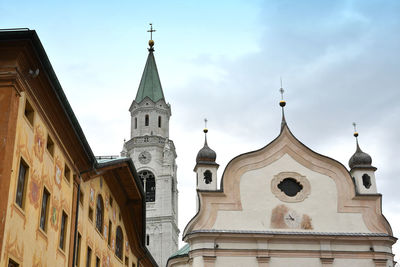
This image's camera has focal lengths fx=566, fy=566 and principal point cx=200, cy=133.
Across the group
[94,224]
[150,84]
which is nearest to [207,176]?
[94,224]

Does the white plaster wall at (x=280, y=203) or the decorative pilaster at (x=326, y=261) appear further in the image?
the white plaster wall at (x=280, y=203)

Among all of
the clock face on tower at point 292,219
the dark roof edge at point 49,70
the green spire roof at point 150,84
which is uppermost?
the green spire roof at point 150,84

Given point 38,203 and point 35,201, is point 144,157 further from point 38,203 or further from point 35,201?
point 35,201

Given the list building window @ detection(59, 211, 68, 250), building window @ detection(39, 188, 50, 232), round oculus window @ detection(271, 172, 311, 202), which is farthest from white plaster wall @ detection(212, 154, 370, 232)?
building window @ detection(39, 188, 50, 232)

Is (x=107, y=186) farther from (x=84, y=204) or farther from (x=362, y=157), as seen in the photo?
(x=362, y=157)

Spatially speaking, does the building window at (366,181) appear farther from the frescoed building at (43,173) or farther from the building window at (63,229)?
the building window at (63,229)

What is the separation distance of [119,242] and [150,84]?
2177 inches

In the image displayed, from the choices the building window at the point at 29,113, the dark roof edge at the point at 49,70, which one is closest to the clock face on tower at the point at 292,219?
the dark roof edge at the point at 49,70

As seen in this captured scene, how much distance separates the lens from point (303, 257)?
35.8 meters

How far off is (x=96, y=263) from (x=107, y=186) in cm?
367

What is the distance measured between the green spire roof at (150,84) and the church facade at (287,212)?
42.1 metres

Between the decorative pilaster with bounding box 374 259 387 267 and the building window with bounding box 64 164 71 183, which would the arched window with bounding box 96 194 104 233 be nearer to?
the building window with bounding box 64 164 71 183

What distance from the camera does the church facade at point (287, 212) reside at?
35750 millimetres

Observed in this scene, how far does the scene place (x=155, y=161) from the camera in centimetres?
7575
